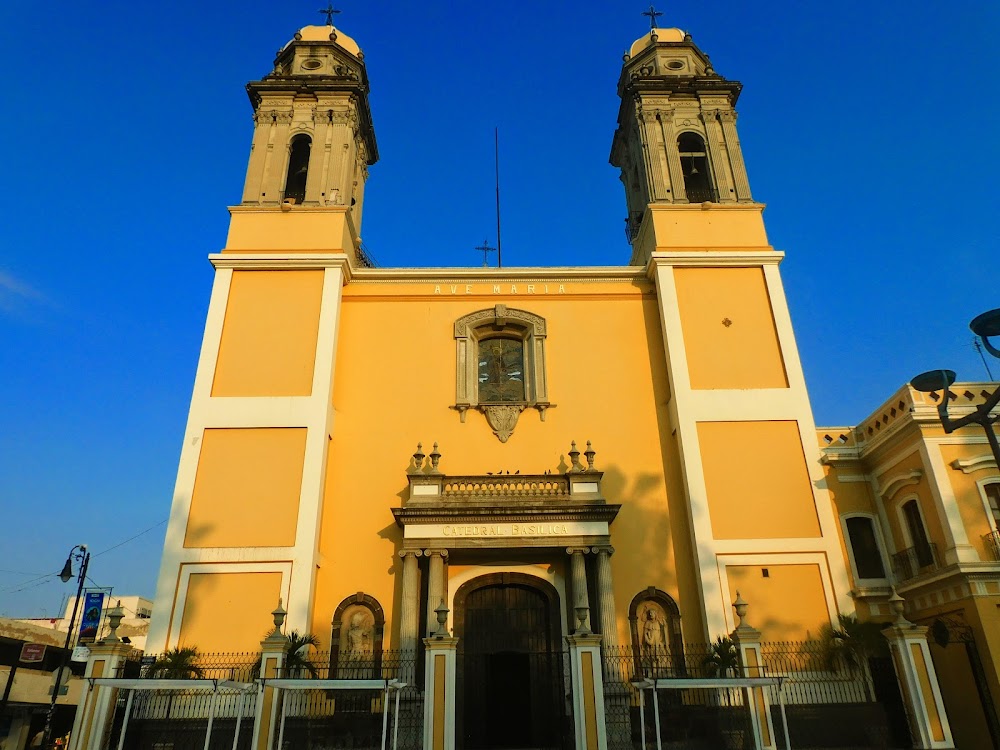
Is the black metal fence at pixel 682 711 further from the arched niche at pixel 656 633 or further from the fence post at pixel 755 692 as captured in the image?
the fence post at pixel 755 692

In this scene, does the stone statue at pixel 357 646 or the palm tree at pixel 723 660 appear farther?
the stone statue at pixel 357 646

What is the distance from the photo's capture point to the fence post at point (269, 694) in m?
11.0

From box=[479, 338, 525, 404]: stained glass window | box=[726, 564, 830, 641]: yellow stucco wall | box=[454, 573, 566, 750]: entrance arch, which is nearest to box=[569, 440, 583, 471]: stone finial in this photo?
box=[479, 338, 525, 404]: stained glass window

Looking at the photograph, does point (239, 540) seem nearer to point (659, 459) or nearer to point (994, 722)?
point (659, 459)

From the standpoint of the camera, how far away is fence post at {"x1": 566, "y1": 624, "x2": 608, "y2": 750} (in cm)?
1058

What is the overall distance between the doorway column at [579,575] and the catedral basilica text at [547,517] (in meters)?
0.11

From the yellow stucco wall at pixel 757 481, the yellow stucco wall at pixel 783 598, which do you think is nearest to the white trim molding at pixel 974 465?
the yellow stucco wall at pixel 757 481

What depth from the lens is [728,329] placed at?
18.4 meters

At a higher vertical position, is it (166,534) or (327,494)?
(327,494)

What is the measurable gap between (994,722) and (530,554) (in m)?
9.07

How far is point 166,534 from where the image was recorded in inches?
612

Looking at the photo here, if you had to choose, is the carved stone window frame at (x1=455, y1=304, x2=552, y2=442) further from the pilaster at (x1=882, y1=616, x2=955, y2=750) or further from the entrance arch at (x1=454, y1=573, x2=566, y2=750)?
the pilaster at (x1=882, y1=616, x2=955, y2=750)

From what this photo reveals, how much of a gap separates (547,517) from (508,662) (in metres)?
3.27

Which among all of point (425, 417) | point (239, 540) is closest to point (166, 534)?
point (239, 540)
